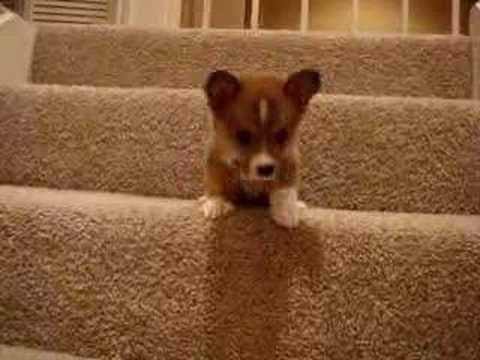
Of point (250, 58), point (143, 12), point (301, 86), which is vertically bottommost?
point (301, 86)

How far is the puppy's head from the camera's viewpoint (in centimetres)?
112

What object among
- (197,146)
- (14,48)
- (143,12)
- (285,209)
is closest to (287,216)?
(285,209)

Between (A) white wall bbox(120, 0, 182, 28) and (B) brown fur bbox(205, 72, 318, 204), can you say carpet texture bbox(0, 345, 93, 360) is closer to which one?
(B) brown fur bbox(205, 72, 318, 204)

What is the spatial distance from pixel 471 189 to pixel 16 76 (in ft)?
3.91

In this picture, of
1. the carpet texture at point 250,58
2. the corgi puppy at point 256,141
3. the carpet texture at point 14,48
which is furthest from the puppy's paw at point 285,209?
the carpet texture at point 14,48

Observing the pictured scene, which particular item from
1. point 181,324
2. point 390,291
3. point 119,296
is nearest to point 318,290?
point 390,291

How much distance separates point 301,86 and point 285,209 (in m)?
0.22

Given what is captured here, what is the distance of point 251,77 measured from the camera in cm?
121

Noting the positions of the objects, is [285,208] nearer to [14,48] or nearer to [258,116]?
[258,116]

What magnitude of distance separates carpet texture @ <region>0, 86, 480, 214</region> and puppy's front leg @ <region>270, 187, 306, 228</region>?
235mm

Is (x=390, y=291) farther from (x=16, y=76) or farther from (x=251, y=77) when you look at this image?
(x=16, y=76)

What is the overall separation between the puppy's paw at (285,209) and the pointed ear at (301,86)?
162 millimetres

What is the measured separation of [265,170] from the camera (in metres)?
1.09

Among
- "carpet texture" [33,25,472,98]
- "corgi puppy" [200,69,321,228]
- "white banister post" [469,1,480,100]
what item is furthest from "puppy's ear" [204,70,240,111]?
"white banister post" [469,1,480,100]
